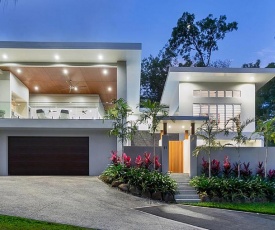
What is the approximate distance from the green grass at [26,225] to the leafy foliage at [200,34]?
39417 mm

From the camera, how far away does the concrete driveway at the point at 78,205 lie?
9402 millimetres

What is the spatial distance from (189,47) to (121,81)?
29.5 metres

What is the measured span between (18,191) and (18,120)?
19.0 feet

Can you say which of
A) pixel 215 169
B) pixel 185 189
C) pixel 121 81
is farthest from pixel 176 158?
pixel 121 81

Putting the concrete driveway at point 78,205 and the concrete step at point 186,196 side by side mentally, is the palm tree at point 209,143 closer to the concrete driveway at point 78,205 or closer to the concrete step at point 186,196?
the concrete step at point 186,196

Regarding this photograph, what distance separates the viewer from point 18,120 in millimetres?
17641

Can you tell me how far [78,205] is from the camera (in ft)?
36.6

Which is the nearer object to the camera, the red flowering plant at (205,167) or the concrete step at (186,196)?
the concrete step at (186,196)

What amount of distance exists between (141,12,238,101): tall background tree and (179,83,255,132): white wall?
22.5 m

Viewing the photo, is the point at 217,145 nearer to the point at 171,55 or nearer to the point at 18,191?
the point at 18,191

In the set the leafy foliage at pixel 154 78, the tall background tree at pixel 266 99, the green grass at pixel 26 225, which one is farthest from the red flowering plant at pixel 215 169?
the leafy foliage at pixel 154 78

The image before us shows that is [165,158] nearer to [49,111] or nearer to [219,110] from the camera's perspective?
[49,111]

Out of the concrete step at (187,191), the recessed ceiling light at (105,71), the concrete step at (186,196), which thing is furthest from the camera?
the recessed ceiling light at (105,71)

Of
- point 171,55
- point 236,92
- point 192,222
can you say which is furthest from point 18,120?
point 171,55
